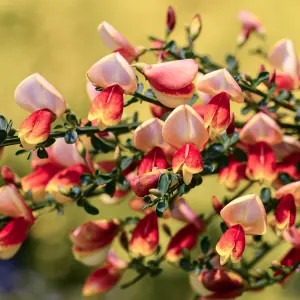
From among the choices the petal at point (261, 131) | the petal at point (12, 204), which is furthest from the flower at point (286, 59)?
the petal at point (12, 204)

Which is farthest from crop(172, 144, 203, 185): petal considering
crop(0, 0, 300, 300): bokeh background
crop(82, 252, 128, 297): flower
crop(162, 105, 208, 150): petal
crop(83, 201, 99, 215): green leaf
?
crop(0, 0, 300, 300): bokeh background

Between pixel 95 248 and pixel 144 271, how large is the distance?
2.1 inches

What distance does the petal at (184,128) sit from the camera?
546 mm

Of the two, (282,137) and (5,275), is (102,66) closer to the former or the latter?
(282,137)

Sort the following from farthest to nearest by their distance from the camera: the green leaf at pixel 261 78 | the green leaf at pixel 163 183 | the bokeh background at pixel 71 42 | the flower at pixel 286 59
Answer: the bokeh background at pixel 71 42, the flower at pixel 286 59, the green leaf at pixel 261 78, the green leaf at pixel 163 183

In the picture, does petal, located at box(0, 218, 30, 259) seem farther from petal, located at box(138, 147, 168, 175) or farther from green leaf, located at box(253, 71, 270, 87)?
green leaf, located at box(253, 71, 270, 87)

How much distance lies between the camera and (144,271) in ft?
2.33

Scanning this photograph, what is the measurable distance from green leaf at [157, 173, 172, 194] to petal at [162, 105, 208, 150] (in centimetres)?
5

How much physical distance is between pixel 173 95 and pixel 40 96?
0.38 ft

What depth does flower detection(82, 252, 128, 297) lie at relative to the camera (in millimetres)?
744

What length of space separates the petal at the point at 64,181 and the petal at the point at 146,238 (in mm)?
72

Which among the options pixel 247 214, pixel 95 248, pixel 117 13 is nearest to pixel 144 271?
pixel 95 248

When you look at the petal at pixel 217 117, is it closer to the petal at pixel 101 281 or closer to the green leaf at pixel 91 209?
the green leaf at pixel 91 209

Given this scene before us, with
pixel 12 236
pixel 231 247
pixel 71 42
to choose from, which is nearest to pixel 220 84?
pixel 231 247
